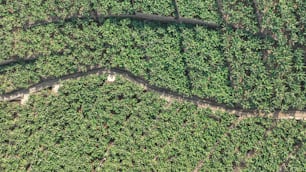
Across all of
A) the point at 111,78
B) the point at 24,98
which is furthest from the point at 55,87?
the point at 111,78

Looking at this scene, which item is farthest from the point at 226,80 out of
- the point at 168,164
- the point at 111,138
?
the point at 111,138

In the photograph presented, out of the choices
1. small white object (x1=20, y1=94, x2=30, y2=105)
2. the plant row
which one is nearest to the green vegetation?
small white object (x1=20, y1=94, x2=30, y2=105)

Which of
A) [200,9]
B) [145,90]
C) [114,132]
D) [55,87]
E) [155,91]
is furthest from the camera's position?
[55,87]

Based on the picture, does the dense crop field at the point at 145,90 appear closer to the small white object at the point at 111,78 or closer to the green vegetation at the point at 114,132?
the green vegetation at the point at 114,132

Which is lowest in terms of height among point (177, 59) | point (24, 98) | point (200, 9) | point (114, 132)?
point (114, 132)

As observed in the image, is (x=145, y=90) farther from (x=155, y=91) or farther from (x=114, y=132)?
(x=114, y=132)

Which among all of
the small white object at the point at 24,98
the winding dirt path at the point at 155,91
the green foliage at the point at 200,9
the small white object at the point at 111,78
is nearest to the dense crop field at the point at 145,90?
the green foliage at the point at 200,9

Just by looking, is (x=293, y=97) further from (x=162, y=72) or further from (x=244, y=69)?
(x=162, y=72)
